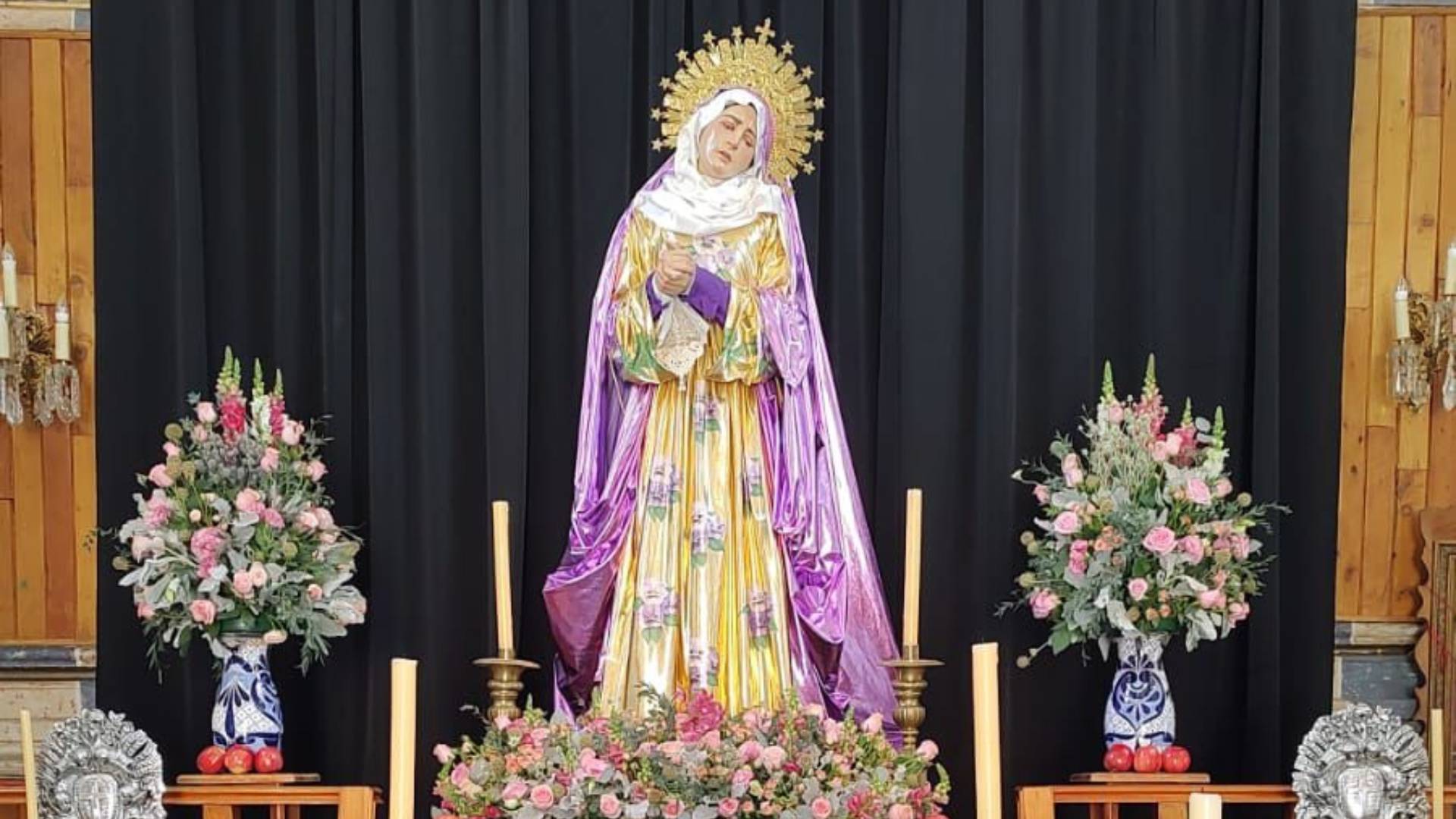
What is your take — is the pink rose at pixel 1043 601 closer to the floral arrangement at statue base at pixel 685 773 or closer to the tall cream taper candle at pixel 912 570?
the tall cream taper candle at pixel 912 570

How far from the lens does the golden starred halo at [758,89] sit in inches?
182

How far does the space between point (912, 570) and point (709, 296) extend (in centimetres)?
74

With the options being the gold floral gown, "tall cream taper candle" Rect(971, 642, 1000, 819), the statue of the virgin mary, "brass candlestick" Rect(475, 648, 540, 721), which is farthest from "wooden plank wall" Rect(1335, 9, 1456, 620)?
"tall cream taper candle" Rect(971, 642, 1000, 819)

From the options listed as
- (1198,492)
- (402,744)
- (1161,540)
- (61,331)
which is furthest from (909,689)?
(61,331)

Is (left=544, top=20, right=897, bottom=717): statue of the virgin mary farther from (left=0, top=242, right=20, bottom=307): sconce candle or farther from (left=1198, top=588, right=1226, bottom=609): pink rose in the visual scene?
(left=0, top=242, right=20, bottom=307): sconce candle

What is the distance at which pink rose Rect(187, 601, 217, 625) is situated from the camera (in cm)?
422

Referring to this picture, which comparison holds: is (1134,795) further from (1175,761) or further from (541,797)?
(541,797)

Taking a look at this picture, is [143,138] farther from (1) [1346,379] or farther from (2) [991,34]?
(1) [1346,379]

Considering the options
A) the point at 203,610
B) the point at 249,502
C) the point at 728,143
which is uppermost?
the point at 728,143

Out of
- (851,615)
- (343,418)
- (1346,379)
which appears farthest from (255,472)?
(1346,379)

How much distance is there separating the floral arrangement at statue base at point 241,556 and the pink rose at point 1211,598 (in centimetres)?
183

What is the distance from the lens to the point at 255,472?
14.4 feet

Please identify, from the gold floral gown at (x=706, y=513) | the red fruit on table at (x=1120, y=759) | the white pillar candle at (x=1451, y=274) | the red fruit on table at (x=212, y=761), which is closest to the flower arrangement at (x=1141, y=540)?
the red fruit on table at (x=1120, y=759)

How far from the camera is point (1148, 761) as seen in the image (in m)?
4.34
